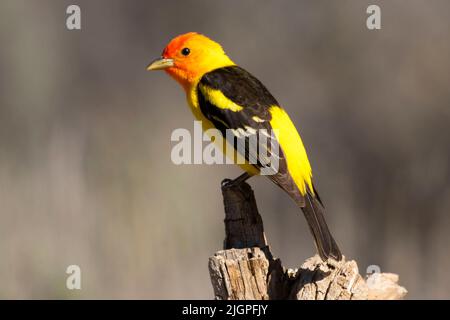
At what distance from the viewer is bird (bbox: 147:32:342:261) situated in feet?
18.9

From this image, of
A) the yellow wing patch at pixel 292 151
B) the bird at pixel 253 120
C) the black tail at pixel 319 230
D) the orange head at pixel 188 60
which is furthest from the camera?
the orange head at pixel 188 60

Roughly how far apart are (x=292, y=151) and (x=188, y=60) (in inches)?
47.8

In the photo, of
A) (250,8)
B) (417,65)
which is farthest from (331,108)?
(250,8)

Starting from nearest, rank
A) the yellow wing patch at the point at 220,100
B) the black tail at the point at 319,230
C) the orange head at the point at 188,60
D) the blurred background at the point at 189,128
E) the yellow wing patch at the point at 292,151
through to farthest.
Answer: the black tail at the point at 319,230 < the yellow wing patch at the point at 292,151 < the yellow wing patch at the point at 220,100 < the orange head at the point at 188,60 < the blurred background at the point at 189,128

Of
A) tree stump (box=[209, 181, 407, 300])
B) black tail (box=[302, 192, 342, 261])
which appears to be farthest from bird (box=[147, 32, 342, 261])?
tree stump (box=[209, 181, 407, 300])

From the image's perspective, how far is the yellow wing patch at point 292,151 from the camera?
5.86 metres

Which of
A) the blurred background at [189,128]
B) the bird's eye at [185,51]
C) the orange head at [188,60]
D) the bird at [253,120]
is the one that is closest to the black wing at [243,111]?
the bird at [253,120]

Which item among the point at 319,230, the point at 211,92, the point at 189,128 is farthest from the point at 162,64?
the point at 189,128

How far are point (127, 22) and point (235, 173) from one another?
266cm

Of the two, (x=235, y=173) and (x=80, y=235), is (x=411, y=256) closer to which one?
(x=235, y=173)

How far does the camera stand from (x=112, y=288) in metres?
7.53

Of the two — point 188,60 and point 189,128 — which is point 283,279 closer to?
point 188,60

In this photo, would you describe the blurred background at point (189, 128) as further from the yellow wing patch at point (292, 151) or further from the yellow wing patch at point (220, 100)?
the yellow wing patch at point (292, 151)

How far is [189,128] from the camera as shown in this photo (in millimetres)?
8992
